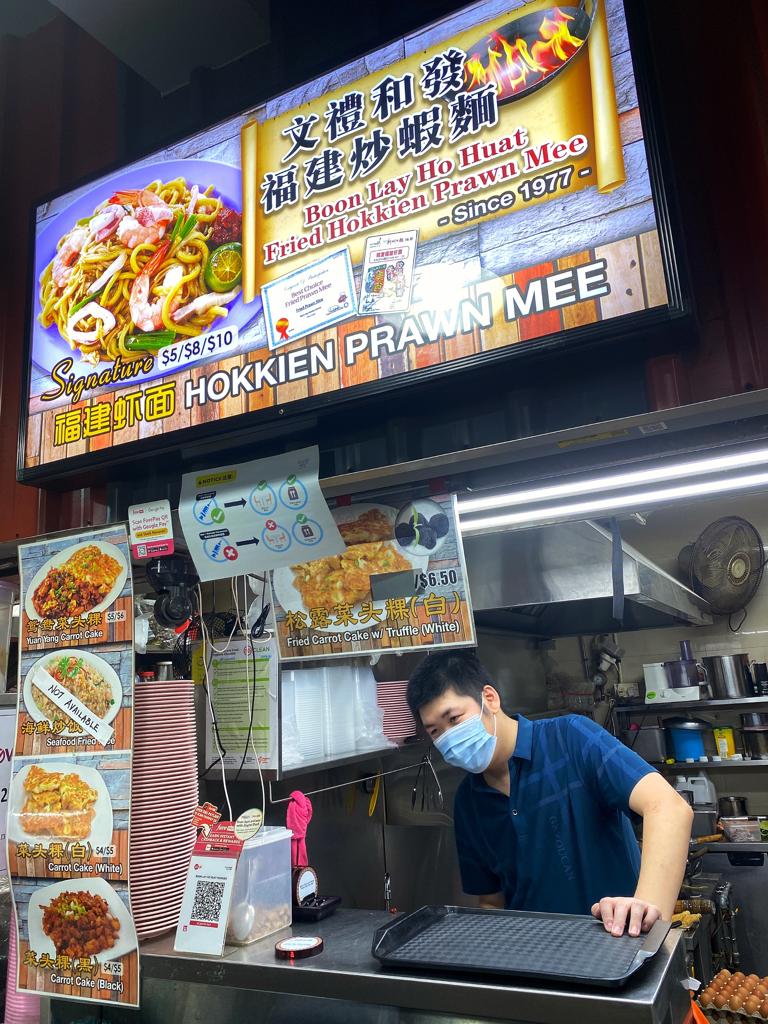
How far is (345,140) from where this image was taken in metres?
2.00

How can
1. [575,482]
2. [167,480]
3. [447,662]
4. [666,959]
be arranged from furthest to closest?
[447,662], [167,480], [575,482], [666,959]

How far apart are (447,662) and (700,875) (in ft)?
12.8

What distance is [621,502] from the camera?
6.32ft

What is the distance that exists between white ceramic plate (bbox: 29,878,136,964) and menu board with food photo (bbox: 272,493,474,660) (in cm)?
74

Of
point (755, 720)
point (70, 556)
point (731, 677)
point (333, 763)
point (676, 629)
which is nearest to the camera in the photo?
point (70, 556)

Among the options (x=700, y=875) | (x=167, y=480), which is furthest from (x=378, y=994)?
(x=700, y=875)

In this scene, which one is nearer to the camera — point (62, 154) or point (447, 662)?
point (447, 662)

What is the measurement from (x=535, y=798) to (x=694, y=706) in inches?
186

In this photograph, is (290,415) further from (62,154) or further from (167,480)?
(62,154)

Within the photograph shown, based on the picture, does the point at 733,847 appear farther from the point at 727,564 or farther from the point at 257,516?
the point at 257,516

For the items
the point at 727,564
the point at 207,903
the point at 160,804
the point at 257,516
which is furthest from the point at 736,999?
the point at 727,564

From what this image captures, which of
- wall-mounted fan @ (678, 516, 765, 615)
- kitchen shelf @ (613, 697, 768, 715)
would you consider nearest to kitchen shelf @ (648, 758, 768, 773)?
kitchen shelf @ (613, 697, 768, 715)

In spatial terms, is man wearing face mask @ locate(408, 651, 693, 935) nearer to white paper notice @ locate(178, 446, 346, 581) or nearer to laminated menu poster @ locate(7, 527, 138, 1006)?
white paper notice @ locate(178, 446, 346, 581)

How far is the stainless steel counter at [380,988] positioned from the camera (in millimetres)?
1361
